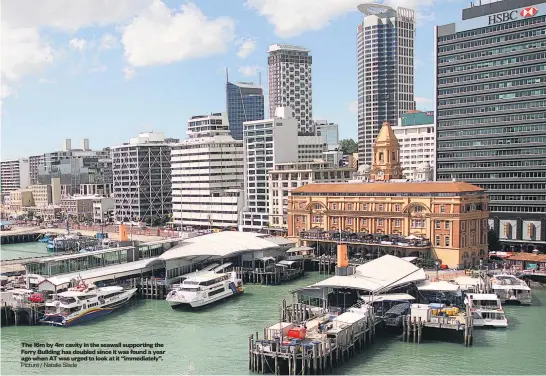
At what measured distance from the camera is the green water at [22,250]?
11112cm

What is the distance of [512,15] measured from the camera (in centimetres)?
9331

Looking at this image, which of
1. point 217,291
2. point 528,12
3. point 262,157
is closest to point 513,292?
point 217,291

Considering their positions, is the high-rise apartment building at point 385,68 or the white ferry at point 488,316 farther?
the high-rise apartment building at point 385,68

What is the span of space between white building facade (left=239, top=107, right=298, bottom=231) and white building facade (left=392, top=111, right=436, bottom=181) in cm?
4828

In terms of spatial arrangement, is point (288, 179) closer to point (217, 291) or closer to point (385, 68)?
point (217, 291)

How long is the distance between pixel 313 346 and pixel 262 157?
8113 cm

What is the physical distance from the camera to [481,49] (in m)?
95.9

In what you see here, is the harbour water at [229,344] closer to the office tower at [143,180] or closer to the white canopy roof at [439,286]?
the white canopy roof at [439,286]

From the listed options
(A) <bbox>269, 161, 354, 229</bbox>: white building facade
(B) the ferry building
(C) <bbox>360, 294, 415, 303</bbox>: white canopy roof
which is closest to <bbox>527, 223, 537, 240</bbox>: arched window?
(B) the ferry building

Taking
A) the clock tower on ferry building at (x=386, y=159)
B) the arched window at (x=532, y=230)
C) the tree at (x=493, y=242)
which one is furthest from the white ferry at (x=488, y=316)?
the clock tower on ferry building at (x=386, y=159)

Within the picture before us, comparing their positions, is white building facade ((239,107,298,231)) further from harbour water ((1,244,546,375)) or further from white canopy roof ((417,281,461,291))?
white canopy roof ((417,281,461,291))

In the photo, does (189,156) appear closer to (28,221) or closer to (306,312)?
(28,221)

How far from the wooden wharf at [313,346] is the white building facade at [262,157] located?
6913 centimetres

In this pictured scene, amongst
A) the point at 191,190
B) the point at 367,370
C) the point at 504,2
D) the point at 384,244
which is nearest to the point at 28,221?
the point at 191,190
